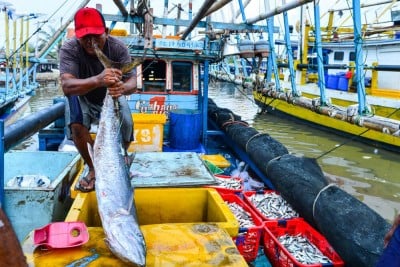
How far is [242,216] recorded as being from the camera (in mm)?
4312

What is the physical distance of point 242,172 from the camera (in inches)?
282

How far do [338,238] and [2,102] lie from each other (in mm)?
10796

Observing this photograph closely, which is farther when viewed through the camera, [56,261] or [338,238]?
[338,238]

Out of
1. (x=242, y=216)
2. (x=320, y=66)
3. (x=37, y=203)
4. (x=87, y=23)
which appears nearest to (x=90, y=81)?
(x=87, y=23)

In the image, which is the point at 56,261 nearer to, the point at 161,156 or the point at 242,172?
the point at 161,156

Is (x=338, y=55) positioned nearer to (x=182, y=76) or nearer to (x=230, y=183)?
(x=182, y=76)

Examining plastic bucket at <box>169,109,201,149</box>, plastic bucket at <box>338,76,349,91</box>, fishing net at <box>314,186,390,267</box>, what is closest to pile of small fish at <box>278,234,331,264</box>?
fishing net at <box>314,186,390,267</box>

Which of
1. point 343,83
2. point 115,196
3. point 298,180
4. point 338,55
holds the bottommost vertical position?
point 298,180

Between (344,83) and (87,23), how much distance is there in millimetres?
12892

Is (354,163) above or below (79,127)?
below

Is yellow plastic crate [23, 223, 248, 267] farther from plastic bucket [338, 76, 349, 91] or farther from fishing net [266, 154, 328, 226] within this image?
plastic bucket [338, 76, 349, 91]

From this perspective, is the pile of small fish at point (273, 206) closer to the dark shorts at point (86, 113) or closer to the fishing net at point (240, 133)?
the dark shorts at point (86, 113)

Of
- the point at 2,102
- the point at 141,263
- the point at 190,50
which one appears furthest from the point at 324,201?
the point at 2,102

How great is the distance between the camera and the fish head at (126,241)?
2.13m
